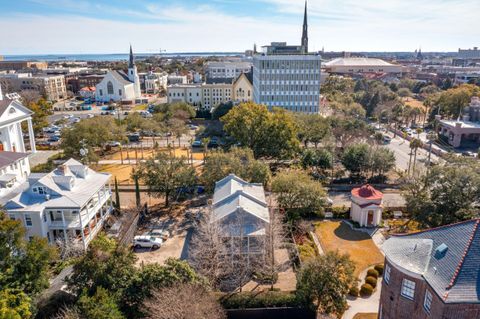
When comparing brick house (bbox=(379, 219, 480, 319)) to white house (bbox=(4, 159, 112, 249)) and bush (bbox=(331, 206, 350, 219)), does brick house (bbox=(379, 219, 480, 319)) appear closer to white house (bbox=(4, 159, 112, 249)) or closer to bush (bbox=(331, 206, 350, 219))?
bush (bbox=(331, 206, 350, 219))

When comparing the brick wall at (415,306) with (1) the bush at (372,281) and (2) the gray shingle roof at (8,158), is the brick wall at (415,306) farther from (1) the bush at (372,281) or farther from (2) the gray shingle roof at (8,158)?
(2) the gray shingle roof at (8,158)

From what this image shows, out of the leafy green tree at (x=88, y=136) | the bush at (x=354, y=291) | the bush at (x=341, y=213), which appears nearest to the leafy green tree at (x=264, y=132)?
the bush at (x=341, y=213)

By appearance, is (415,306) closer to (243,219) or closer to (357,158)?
(243,219)

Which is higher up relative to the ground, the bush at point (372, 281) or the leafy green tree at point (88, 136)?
the leafy green tree at point (88, 136)

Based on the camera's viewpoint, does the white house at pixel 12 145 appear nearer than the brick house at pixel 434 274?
No

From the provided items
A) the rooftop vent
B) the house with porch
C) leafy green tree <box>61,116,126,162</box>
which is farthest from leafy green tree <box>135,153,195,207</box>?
the house with porch

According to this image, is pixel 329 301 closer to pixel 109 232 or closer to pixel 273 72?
pixel 109 232

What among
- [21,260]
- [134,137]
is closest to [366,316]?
[21,260]
